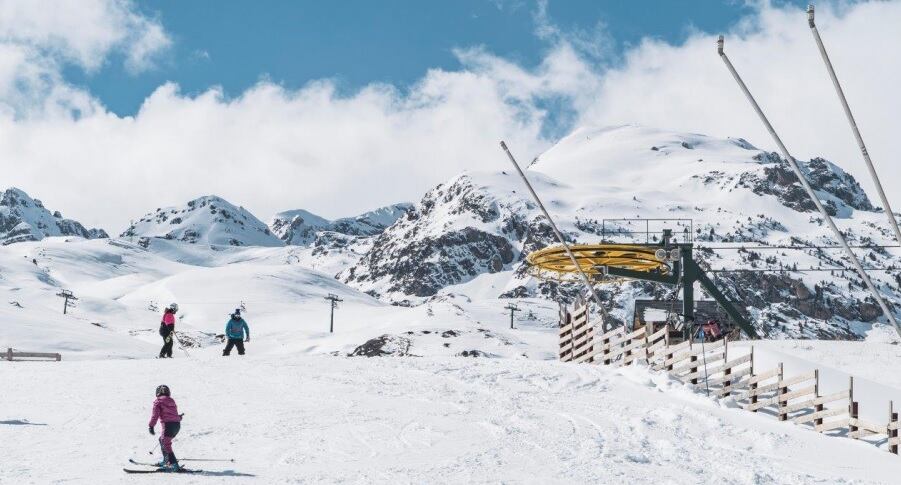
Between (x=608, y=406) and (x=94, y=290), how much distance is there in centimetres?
19299

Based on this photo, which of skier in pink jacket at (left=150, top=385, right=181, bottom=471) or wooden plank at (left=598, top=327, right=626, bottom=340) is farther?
wooden plank at (left=598, top=327, right=626, bottom=340)

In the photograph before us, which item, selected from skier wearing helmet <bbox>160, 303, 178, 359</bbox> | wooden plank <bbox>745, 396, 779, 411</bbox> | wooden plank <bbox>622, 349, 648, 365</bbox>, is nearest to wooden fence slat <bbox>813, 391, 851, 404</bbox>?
wooden plank <bbox>745, 396, 779, 411</bbox>

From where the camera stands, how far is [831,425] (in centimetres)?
1681

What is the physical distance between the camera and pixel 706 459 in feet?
44.1

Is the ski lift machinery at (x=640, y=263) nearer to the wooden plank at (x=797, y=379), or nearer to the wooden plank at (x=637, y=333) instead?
the wooden plank at (x=637, y=333)

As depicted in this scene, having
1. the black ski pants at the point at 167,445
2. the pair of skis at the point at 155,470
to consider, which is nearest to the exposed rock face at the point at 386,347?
the black ski pants at the point at 167,445

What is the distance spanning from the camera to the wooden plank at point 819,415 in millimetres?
16703

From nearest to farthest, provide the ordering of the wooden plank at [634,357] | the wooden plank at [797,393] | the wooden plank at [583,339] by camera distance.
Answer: the wooden plank at [797,393] → the wooden plank at [634,357] → the wooden plank at [583,339]

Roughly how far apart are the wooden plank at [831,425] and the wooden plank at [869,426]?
17cm

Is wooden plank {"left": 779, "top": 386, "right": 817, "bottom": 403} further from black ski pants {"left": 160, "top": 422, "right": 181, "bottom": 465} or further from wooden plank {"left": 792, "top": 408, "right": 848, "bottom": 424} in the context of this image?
black ski pants {"left": 160, "top": 422, "right": 181, "bottom": 465}

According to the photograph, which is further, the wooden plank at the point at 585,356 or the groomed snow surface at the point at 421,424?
the wooden plank at the point at 585,356

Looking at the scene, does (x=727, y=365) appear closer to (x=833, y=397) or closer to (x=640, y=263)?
(x=833, y=397)

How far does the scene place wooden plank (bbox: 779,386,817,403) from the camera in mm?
17531

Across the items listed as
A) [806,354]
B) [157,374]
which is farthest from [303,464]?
[806,354]
